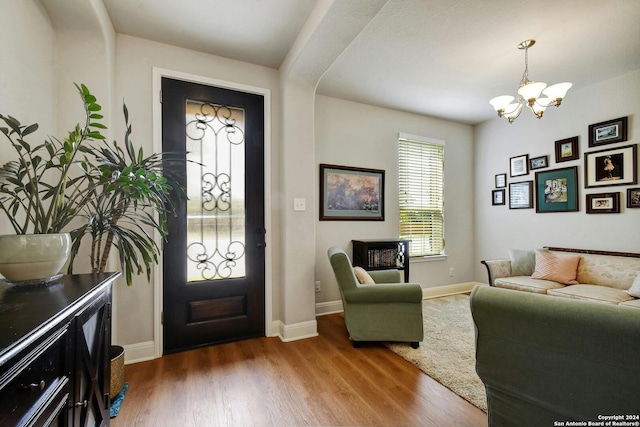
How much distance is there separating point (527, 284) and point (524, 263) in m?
0.54

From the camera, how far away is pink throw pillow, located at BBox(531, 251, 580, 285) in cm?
320

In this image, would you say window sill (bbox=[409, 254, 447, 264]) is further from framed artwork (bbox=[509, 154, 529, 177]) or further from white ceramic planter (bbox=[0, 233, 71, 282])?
white ceramic planter (bbox=[0, 233, 71, 282])

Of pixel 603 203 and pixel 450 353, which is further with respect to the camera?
pixel 603 203

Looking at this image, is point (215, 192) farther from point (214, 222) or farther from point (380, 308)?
point (380, 308)

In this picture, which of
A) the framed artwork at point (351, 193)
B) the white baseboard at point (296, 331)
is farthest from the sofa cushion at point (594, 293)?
the white baseboard at point (296, 331)

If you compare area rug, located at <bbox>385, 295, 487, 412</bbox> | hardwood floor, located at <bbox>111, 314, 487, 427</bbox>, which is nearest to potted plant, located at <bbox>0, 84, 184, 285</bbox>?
hardwood floor, located at <bbox>111, 314, 487, 427</bbox>

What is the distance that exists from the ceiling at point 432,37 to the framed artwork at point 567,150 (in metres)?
0.66

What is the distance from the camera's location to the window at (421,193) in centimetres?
412

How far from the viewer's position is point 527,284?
126 inches

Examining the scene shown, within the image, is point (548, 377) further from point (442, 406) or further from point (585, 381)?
point (442, 406)

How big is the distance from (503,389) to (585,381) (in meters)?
0.31

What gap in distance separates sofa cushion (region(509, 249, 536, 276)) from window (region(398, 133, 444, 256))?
0.99 meters

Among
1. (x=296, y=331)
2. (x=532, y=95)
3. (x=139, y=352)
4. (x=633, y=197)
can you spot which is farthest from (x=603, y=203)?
(x=139, y=352)

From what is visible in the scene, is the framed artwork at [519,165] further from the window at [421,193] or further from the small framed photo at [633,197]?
the small framed photo at [633,197]
